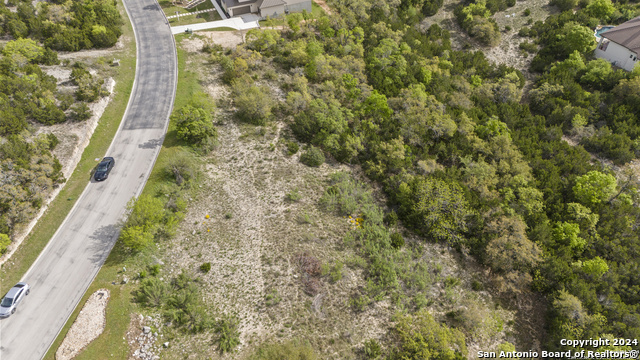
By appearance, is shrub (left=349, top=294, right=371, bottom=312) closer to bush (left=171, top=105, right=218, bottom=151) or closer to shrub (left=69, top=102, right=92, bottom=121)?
bush (left=171, top=105, right=218, bottom=151)

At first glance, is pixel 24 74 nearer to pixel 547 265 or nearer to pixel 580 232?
pixel 547 265

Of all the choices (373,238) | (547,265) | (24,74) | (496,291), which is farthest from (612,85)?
(24,74)

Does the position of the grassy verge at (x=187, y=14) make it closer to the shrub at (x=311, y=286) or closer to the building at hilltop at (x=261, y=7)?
the building at hilltop at (x=261, y=7)

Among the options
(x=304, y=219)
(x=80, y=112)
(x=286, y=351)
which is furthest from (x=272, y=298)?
(x=80, y=112)

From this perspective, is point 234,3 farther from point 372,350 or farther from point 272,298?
point 372,350

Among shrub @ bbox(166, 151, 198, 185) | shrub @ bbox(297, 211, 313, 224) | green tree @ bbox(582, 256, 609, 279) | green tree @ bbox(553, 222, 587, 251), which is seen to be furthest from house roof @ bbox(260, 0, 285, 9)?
green tree @ bbox(582, 256, 609, 279)

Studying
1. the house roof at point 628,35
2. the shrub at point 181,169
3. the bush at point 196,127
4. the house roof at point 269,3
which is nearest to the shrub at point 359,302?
the shrub at point 181,169
